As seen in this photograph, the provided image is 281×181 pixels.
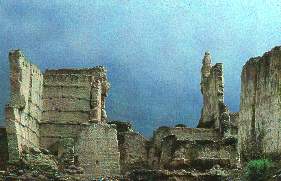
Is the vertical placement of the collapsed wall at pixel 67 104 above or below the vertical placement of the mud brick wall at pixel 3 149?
above

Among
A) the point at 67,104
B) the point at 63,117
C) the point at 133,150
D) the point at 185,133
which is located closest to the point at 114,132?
the point at 63,117

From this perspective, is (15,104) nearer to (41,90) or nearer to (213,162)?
(41,90)

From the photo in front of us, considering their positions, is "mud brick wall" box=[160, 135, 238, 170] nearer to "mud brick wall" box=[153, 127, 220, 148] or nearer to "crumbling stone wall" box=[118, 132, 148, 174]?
"crumbling stone wall" box=[118, 132, 148, 174]

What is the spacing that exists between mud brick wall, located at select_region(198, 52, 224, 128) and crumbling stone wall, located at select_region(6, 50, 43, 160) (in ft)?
38.3

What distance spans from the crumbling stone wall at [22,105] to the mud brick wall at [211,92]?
11677mm

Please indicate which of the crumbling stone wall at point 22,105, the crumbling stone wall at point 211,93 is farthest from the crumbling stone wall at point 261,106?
the crumbling stone wall at point 211,93

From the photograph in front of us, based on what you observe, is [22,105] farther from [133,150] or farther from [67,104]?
[133,150]

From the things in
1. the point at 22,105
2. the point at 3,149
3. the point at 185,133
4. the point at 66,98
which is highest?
the point at 66,98

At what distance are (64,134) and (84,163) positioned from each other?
4593 millimetres

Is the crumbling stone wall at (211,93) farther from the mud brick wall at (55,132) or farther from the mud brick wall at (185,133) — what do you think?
the mud brick wall at (55,132)

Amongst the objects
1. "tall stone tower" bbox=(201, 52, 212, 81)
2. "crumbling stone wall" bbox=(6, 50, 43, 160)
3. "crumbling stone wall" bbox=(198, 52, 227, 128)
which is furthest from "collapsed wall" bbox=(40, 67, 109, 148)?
"tall stone tower" bbox=(201, 52, 212, 81)

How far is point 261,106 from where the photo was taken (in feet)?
94.5

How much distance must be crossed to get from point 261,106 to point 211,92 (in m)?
23.1

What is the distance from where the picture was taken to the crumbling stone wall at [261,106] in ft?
90.9
